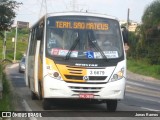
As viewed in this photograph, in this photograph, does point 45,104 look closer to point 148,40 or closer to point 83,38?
point 83,38

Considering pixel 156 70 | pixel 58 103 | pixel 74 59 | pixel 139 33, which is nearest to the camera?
pixel 74 59

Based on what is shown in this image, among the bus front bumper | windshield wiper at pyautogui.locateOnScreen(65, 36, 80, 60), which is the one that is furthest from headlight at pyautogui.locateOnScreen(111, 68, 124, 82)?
windshield wiper at pyautogui.locateOnScreen(65, 36, 80, 60)

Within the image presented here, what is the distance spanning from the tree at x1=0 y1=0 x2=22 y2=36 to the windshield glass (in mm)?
10821

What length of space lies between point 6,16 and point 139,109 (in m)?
11.9

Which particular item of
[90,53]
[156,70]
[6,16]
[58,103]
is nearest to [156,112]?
[90,53]

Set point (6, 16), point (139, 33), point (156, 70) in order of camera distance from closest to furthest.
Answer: point (6, 16) → point (156, 70) → point (139, 33)

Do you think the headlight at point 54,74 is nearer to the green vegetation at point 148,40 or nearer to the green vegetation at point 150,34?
the green vegetation at point 148,40

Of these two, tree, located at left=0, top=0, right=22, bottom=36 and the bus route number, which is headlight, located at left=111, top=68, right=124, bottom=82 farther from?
tree, located at left=0, top=0, right=22, bottom=36

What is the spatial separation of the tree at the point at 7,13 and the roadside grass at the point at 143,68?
26.4 m

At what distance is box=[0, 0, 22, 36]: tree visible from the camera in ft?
83.7

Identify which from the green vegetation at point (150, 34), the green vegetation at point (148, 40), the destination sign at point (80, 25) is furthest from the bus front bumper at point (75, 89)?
the green vegetation at point (150, 34)

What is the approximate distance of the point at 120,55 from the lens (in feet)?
48.3

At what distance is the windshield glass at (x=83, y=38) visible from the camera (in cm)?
1456

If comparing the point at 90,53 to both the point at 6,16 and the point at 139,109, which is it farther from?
the point at 6,16
